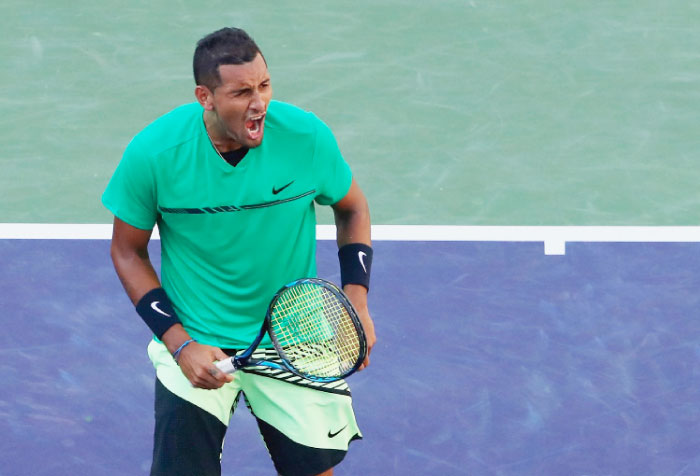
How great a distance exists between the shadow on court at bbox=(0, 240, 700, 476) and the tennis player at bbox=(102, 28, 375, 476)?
1.08m

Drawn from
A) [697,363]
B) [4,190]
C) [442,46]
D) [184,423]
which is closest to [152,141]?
[184,423]

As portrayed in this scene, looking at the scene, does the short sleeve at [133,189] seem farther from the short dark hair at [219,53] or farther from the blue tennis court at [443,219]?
the blue tennis court at [443,219]

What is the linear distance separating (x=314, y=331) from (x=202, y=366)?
442mm

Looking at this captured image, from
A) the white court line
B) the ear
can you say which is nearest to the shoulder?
the ear

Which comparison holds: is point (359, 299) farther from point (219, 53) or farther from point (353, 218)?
point (219, 53)

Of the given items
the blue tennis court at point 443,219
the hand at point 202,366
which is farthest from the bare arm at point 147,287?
the blue tennis court at point 443,219

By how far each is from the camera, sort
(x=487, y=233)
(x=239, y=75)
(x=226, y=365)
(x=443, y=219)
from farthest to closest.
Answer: (x=443, y=219), (x=487, y=233), (x=226, y=365), (x=239, y=75)

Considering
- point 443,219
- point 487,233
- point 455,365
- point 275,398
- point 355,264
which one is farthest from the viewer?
point 443,219

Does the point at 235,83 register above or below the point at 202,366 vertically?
above

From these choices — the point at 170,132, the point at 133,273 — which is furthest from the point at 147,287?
the point at 170,132

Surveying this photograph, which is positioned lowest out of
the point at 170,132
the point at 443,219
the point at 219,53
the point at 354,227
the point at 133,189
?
the point at 443,219

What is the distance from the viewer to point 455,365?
20.1 feet

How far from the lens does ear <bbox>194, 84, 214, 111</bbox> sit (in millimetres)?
4359

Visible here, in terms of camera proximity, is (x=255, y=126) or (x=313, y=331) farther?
(x=313, y=331)
